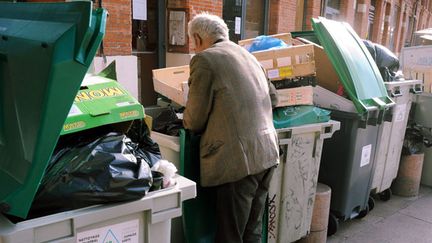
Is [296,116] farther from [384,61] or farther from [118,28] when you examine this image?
[118,28]

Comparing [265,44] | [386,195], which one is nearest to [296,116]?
[265,44]

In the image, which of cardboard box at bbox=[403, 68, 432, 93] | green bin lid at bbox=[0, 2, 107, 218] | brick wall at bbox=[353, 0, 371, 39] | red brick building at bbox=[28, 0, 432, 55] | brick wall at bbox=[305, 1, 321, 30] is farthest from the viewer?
brick wall at bbox=[353, 0, 371, 39]

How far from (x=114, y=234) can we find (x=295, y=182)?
1.82m

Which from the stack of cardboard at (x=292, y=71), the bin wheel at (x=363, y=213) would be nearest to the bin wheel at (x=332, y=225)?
the bin wheel at (x=363, y=213)

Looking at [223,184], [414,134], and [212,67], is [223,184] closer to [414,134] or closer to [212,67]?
[212,67]

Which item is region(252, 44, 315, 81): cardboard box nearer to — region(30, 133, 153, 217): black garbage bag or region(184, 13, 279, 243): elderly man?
Answer: region(184, 13, 279, 243): elderly man

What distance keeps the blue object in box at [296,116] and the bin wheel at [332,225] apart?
3.71 feet

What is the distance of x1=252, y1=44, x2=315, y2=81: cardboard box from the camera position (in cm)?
319

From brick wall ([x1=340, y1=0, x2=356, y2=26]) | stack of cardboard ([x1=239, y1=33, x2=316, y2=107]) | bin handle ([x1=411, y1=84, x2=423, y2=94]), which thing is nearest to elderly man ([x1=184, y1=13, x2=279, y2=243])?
stack of cardboard ([x1=239, y1=33, x2=316, y2=107])

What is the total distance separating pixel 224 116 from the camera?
242 cm

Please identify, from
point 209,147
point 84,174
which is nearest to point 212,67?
point 209,147

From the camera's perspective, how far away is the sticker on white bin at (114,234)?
1.67 m

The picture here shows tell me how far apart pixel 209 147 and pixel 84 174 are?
957 millimetres

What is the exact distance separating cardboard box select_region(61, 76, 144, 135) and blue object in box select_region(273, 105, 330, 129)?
4.41 ft
